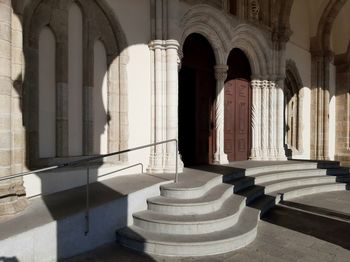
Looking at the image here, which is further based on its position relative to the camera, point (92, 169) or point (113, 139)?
point (113, 139)

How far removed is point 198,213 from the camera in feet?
14.2

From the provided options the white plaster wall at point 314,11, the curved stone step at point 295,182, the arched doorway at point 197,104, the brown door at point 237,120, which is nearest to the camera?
the curved stone step at point 295,182

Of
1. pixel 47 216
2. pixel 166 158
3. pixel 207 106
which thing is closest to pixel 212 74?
pixel 207 106

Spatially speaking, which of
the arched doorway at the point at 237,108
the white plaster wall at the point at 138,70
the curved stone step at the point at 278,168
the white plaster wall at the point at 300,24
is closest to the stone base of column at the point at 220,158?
the arched doorway at the point at 237,108

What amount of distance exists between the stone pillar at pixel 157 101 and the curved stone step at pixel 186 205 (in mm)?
1580

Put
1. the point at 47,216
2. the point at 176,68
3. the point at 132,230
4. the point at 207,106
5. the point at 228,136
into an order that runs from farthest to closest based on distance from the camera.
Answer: the point at 228,136
the point at 207,106
the point at 176,68
the point at 132,230
the point at 47,216

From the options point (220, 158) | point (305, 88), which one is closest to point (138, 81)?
point (220, 158)

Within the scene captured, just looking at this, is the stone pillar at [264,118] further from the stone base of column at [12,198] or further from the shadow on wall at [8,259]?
the shadow on wall at [8,259]

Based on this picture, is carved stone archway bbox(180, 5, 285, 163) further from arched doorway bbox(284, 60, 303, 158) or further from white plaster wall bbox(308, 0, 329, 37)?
white plaster wall bbox(308, 0, 329, 37)

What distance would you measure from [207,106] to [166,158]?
7.82ft

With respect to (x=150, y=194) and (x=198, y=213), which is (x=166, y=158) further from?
(x=198, y=213)

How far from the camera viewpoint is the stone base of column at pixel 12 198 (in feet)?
11.7

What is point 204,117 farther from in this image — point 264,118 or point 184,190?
point 184,190

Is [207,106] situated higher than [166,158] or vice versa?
[207,106]
